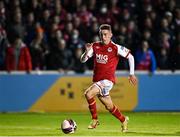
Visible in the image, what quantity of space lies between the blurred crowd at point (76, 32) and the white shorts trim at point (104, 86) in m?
6.60

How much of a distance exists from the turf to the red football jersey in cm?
122

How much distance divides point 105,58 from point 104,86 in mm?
620

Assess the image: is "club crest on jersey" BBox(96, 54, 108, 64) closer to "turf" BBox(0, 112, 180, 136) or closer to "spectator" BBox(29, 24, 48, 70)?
"turf" BBox(0, 112, 180, 136)

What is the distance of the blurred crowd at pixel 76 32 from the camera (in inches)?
807

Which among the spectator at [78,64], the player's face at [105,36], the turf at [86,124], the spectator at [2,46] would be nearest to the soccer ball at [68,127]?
the turf at [86,124]

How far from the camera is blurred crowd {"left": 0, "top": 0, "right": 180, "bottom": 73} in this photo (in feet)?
67.3

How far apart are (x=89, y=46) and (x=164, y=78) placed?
7475 millimetres

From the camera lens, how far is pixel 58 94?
20.2 meters

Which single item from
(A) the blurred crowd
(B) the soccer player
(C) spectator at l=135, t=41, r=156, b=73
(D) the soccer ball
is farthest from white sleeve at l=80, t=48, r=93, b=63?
(C) spectator at l=135, t=41, r=156, b=73

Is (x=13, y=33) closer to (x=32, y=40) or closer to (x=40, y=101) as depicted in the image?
(x=32, y=40)

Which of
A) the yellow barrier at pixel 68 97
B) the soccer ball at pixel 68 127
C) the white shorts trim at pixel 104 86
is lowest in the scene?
the yellow barrier at pixel 68 97

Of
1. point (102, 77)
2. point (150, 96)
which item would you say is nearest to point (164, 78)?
point (150, 96)

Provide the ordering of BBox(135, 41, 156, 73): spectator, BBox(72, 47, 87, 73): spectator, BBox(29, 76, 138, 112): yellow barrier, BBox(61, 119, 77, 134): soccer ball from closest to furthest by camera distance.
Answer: BBox(61, 119, 77, 134): soccer ball → BBox(29, 76, 138, 112): yellow barrier → BBox(72, 47, 87, 73): spectator → BBox(135, 41, 156, 73): spectator

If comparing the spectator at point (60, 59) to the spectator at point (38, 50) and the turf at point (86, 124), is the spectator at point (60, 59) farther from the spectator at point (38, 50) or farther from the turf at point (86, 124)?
the turf at point (86, 124)
